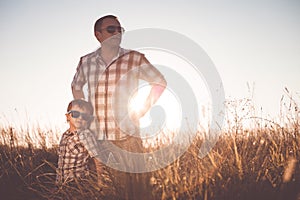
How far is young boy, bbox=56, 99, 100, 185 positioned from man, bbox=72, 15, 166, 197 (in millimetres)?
162

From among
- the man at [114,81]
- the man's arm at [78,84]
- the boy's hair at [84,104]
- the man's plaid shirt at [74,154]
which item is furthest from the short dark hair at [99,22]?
the man's plaid shirt at [74,154]

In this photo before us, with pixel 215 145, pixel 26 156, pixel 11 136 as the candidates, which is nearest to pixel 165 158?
pixel 215 145

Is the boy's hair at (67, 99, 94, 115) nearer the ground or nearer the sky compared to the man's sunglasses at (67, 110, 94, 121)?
nearer the sky

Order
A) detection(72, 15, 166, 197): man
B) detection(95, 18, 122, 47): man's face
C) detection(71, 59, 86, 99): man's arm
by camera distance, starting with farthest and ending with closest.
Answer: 1. detection(71, 59, 86, 99): man's arm
2. detection(95, 18, 122, 47): man's face
3. detection(72, 15, 166, 197): man

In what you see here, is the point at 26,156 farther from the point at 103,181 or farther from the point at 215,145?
the point at 215,145

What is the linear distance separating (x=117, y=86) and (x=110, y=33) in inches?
→ 21.7

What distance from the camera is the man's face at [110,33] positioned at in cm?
355

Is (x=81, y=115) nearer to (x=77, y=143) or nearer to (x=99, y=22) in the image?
(x=77, y=143)

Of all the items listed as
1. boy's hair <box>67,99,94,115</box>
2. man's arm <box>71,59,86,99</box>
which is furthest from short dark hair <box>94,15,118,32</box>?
boy's hair <box>67,99,94,115</box>

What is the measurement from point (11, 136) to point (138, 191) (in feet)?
10.2

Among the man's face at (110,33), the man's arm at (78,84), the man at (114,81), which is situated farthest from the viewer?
the man's arm at (78,84)

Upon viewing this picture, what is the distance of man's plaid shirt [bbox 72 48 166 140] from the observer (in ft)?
11.3

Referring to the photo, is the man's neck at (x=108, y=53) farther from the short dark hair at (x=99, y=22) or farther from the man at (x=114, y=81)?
the short dark hair at (x=99, y=22)

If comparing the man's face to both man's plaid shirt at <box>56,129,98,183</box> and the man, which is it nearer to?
the man
